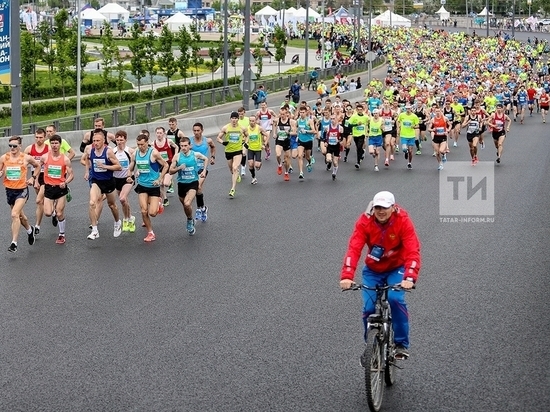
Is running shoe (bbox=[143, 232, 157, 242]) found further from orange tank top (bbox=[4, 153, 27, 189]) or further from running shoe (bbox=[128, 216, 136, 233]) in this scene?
orange tank top (bbox=[4, 153, 27, 189])

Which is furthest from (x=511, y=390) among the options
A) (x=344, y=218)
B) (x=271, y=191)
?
(x=271, y=191)

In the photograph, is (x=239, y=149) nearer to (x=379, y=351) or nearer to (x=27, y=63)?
(x=379, y=351)

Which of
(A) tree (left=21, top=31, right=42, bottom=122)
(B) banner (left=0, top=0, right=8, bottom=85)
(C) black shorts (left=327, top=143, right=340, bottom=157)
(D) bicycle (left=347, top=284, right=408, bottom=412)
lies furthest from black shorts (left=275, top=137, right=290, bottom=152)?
(A) tree (left=21, top=31, right=42, bottom=122)

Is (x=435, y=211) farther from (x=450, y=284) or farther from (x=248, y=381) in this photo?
(x=248, y=381)

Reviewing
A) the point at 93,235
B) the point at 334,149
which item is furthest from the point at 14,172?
the point at 334,149

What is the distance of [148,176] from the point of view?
16.8 m

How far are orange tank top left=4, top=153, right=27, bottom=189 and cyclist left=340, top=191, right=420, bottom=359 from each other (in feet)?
26.7

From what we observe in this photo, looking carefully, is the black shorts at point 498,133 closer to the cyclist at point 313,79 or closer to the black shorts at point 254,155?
the black shorts at point 254,155

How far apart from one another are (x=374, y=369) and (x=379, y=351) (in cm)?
18

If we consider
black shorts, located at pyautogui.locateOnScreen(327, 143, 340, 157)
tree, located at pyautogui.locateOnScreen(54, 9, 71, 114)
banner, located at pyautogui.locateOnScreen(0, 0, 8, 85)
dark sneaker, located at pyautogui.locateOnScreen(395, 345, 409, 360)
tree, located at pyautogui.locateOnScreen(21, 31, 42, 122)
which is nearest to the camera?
dark sneaker, located at pyautogui.locateOnScreen(395, 345, 409, 360)

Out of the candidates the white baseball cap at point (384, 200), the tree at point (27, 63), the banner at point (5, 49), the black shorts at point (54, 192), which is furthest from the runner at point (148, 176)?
the tree at point (27, 63)

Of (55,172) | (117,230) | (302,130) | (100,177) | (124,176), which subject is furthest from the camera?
(302,130)

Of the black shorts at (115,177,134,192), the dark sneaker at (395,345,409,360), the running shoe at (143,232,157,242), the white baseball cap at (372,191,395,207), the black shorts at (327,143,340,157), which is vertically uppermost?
the white baseball cap at (372,191,395,207)

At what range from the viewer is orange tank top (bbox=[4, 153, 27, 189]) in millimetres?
15977
